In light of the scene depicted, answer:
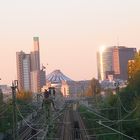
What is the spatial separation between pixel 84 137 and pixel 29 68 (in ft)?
458

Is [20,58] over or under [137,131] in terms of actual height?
over

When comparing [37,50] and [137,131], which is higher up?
[37,50]

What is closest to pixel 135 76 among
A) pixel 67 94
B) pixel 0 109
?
pixel 0 109

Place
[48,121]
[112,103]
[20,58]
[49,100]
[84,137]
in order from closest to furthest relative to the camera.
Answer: [49,100] → [48,121] → [84,137] → [112,103] → [20,58]

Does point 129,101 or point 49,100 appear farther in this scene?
point 129,101

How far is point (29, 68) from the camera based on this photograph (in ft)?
581

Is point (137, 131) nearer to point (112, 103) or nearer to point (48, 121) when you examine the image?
point (48, 121)

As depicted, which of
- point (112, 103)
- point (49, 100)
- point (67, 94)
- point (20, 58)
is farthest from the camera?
point (67, 94)

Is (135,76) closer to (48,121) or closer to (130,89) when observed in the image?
(130,89)

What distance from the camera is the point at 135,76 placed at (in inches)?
2044

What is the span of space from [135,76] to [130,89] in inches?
52.1

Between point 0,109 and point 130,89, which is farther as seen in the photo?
point 130,89

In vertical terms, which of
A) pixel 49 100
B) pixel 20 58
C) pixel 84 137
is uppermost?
pixel 20 58

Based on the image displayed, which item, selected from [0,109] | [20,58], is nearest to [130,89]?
[0,109]
